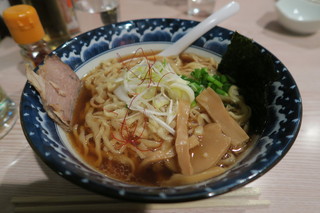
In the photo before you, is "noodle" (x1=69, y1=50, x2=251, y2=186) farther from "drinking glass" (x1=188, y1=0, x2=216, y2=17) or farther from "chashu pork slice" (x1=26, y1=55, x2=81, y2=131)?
"drinking glass" (x1=188, y1=0, x2=216, y2=17)

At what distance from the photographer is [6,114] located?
1.56 meters

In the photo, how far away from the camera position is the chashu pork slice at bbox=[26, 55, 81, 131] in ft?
3.86

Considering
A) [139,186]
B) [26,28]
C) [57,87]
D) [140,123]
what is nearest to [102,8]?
[26,28]

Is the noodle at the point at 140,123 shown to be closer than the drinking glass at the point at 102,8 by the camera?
Yes

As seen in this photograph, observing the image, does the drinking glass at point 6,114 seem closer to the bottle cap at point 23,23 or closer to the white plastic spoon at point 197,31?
the bottle cap at point 23,23

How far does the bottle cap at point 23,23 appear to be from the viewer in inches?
59.2

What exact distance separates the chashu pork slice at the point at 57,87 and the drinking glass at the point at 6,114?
462 mm

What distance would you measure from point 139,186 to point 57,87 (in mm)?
773

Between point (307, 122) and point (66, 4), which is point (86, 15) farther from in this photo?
point (307, 122)

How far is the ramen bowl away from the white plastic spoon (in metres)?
0.05

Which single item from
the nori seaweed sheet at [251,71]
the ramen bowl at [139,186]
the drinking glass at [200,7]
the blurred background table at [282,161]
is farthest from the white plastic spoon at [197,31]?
the drinking glass at [200,7]

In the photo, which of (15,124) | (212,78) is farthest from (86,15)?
(212,78)

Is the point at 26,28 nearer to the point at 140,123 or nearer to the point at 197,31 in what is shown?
the point at 140,123

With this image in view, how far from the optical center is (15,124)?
1531 mm
